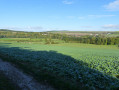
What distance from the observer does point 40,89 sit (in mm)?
6969

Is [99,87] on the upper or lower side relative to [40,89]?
lower

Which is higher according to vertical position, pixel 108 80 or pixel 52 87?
pixel 52 87

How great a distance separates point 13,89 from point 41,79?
2432mm

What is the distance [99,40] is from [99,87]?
306 feet

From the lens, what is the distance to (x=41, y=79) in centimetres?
856

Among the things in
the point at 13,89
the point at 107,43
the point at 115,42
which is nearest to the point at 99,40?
the point at 107,43

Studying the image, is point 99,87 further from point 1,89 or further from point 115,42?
point 115,42

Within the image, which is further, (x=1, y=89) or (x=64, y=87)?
(x=64, y=87)

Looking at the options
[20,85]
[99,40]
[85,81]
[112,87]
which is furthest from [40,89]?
[99,40]

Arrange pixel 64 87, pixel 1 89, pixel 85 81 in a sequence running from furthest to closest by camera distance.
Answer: pixel 85 81, pixel 64 87, pixel 1 89

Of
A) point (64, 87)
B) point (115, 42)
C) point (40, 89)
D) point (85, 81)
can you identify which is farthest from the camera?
point (115, 42)

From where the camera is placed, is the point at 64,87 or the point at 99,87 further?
the point at 99,87

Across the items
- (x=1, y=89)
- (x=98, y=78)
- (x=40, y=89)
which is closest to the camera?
(x=1, y=89)

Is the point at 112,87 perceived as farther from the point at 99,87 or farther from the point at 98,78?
the point at 98,78
